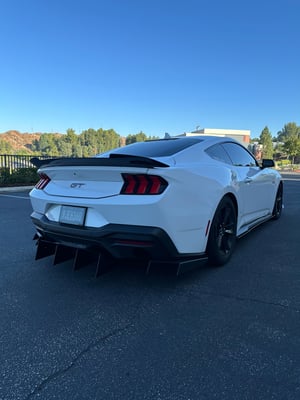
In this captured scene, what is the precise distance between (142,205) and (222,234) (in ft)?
4.39

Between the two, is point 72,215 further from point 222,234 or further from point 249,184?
point 249,184

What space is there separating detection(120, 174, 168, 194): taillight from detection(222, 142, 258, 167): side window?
5.38 ft

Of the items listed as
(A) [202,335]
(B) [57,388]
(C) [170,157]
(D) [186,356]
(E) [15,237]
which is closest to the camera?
(B) [57,388]

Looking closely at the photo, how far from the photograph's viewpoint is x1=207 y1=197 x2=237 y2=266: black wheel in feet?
10.4

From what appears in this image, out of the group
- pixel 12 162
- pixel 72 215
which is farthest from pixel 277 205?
pixel 12 162

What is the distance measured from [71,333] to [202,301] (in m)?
→ 1.13

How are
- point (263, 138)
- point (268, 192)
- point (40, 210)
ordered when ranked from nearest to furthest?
point (40, 210) → point (268, 192) → point (263, 138)

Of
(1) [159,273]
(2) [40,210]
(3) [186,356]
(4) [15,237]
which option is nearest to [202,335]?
(3) [186,356]

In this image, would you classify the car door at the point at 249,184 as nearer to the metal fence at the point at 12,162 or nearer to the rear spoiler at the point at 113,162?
the rear spoiler at the point at 113,162

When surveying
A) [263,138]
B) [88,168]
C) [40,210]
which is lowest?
[40,210]

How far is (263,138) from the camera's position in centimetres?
7600

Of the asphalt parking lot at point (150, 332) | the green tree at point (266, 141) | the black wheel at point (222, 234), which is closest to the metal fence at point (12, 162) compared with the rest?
the asphalt parking lot at point (150, 332)

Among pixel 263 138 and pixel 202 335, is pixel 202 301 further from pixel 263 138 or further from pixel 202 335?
pixel 263 138

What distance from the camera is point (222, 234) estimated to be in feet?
11.2
